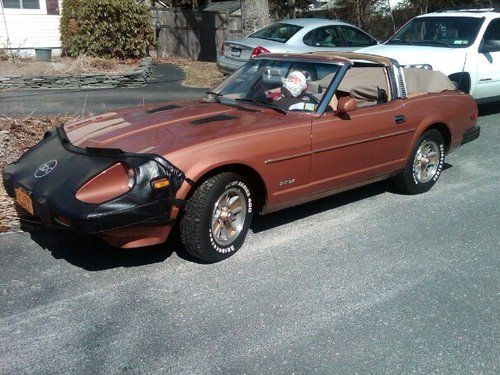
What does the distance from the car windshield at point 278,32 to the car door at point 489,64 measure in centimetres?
381

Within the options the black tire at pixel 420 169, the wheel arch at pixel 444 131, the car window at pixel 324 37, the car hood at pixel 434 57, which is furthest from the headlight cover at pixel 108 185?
the car window at pixel 324 37

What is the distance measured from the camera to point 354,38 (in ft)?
42.1

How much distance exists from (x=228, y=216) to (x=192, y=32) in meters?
15.6

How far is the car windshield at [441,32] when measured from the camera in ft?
31.1

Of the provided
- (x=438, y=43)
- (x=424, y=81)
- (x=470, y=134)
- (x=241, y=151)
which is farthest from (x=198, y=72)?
(x=241, y=151)

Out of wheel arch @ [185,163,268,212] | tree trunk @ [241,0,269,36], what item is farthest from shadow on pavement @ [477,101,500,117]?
wheel arch @ [185,163,268,212]

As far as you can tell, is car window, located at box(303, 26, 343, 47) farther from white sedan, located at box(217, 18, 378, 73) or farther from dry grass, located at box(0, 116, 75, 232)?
dry grass, located at box(0, 116, 75, 232)

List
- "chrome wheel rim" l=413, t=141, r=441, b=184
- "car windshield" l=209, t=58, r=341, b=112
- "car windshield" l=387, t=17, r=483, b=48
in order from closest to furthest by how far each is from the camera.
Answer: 1. "car windshield" l=209, t=58, r=341, b=112
2. "chrome wheel rim" l=413, t=141, r=441, b=184
3. "car windshield" l=387, t=17, r=483, b=48

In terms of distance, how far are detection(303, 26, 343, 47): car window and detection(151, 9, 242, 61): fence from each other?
21.1ft

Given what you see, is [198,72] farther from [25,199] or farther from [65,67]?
[25,199]

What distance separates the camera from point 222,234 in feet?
14.3

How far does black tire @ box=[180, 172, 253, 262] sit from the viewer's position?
407 cm

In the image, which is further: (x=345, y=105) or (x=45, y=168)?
(x=345, y=105)

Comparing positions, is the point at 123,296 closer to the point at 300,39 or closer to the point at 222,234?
the point at 222,234
